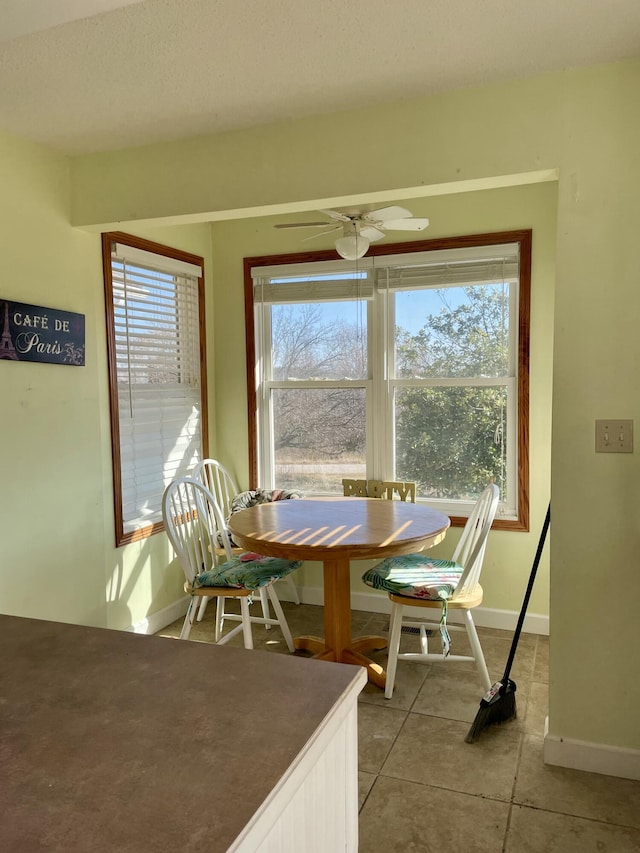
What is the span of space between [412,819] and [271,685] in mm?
1296

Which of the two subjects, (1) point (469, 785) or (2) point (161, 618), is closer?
(1) point (469, 785)

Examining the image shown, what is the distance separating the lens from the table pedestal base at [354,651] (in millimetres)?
2920

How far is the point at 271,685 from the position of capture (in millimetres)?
1086

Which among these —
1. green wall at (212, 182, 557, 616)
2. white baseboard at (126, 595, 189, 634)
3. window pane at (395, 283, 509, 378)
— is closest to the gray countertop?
white baseboard at (126, 595, 189, 634)

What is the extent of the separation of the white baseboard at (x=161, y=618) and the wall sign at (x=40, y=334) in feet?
4.87

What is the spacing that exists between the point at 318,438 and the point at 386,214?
5.45 feet

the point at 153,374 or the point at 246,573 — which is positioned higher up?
the point at 153,374

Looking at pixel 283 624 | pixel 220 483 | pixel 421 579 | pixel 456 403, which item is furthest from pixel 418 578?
pixel 220 483

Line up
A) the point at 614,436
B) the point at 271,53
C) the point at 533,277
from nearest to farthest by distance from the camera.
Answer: the point at 271,53 → the point at 614,436 → the point at 533,277

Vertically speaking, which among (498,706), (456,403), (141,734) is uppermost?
(456,403)

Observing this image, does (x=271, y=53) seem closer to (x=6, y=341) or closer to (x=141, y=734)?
(x=6, y=341)

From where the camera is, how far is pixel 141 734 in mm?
942

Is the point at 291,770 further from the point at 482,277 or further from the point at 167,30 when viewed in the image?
the point at 482,277

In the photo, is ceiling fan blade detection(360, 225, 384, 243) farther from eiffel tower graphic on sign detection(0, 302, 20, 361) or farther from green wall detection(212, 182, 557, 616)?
eiffel tower graphic on sign detection(0, 302, 20, 361)
